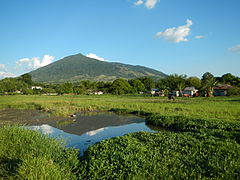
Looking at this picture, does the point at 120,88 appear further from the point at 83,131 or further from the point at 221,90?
the point at 83,131

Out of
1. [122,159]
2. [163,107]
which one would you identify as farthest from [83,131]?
[163,107]

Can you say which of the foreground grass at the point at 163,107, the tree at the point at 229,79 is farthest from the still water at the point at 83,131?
the tree at the point at 229,79

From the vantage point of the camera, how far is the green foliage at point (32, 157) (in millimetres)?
4410

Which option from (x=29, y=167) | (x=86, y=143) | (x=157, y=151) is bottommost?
(x=86, y=143)

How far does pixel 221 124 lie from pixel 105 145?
8290mm

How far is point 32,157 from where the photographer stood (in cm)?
474

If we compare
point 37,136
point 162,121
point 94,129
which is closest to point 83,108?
point 94,129

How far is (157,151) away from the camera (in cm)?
706

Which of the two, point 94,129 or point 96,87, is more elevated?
point 96,87

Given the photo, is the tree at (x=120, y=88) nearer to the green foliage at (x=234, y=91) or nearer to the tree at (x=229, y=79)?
the green foliage at (x=234, y=91)

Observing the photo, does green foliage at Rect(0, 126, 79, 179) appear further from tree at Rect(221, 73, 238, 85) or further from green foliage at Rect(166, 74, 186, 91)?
tree at Rect(221, 73, 238, 85)

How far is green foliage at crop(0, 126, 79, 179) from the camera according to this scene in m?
4.41

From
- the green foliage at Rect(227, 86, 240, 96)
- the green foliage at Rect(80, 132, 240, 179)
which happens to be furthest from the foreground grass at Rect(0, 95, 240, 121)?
the green foliage at Rect(227, 86, 240, 96)

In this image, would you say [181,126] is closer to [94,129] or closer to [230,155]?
[230,155]
